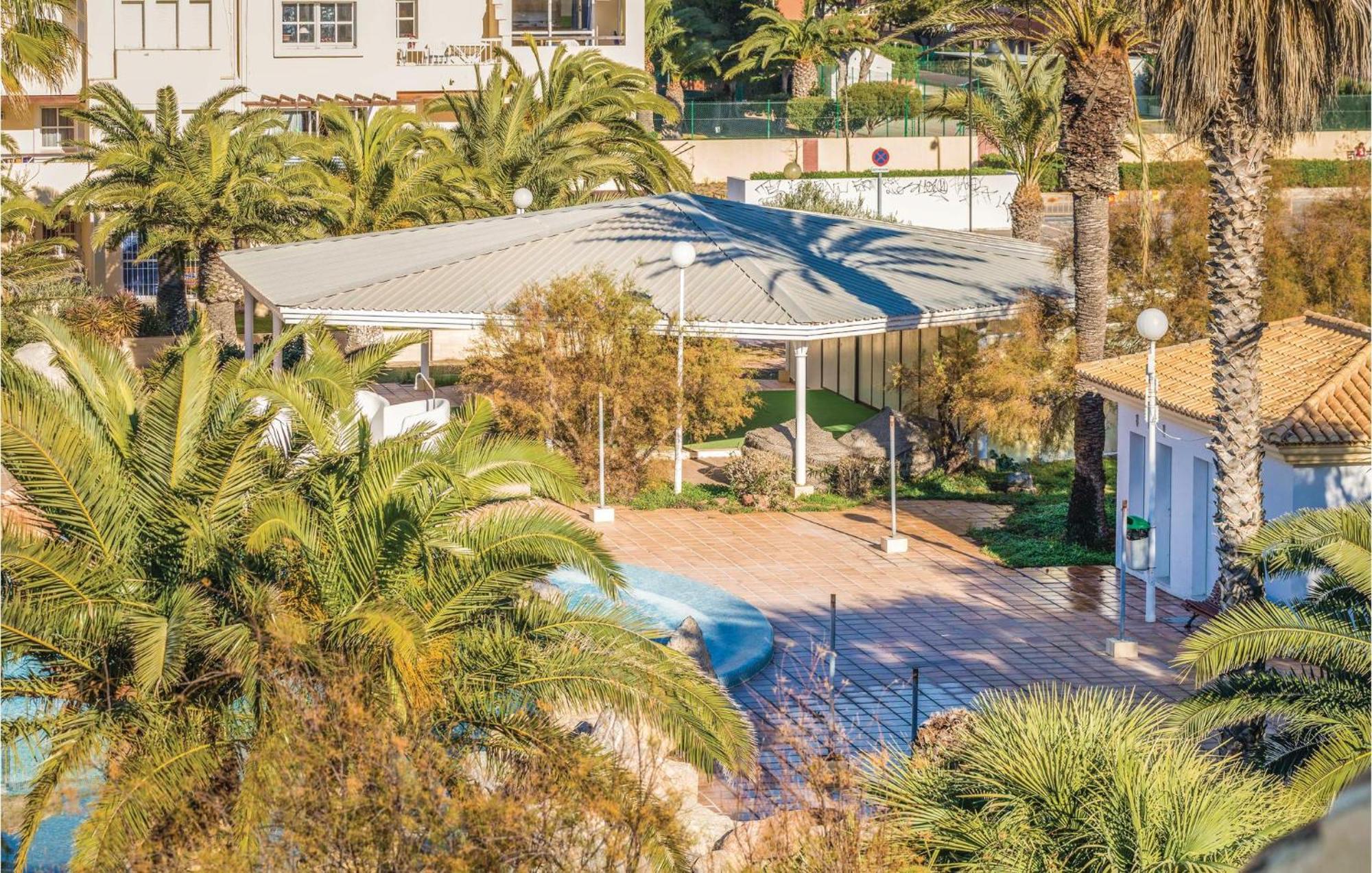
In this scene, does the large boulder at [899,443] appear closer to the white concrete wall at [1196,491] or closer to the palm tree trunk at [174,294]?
the white concrete wall at [1196,491]

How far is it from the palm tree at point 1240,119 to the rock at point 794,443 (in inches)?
379

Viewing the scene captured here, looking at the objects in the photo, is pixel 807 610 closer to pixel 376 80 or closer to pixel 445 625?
pixel 445 625

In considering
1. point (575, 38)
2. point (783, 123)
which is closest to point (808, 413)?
point (575, 38)

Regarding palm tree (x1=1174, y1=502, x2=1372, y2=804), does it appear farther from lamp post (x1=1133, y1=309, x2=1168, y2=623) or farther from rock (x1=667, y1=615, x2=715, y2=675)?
lamp post (x1=1133, y1=309, x2=1168, y2=623)

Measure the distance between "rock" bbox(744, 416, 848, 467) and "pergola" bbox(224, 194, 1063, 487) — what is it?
0.51 m

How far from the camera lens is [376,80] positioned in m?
46.4

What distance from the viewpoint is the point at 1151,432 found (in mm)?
16422

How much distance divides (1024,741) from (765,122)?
165 ft

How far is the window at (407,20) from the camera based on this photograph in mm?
46781

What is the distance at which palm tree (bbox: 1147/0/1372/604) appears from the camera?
43.8 ft

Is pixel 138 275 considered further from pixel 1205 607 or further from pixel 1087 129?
pixel 1205 607

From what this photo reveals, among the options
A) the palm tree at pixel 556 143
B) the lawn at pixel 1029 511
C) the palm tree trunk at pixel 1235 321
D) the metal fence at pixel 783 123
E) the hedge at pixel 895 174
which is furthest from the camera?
the metal fence at pixel 783 123

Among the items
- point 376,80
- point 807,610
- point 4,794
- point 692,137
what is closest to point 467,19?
point 376,80

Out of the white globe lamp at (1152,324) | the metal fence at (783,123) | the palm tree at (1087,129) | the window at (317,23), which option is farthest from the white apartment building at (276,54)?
the white globe lamp at (1152,324)
